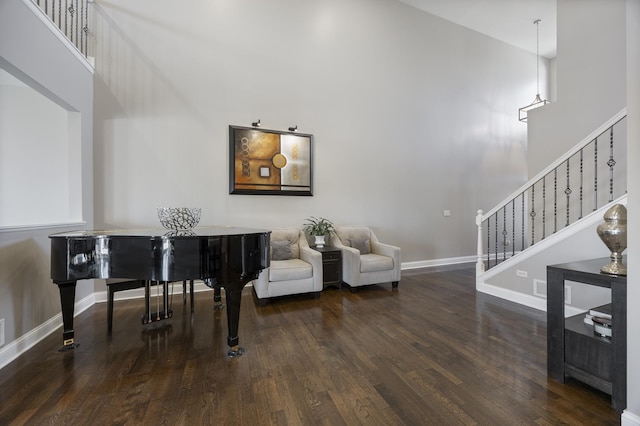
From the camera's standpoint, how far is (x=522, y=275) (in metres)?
3.26

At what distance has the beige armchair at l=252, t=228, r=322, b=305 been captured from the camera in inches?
128

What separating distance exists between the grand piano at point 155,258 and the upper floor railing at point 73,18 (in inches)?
95.0

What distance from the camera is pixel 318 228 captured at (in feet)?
13.7

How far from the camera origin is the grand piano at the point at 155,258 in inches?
76.2

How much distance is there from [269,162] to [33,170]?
8.68ft

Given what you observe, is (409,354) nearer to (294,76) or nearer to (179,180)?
(179,180)

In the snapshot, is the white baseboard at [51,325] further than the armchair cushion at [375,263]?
No

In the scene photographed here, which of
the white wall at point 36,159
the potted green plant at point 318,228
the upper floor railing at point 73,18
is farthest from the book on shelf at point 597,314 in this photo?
the upper floor railing at point 73,18

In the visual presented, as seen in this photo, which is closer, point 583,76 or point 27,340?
point 27,340

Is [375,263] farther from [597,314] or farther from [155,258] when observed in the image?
[155,258]

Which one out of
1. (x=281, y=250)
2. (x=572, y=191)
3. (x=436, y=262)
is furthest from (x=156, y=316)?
(x=572, y=191)

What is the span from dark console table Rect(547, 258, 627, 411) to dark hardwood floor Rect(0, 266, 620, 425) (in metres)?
0.10

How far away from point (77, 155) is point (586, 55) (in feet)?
22.9

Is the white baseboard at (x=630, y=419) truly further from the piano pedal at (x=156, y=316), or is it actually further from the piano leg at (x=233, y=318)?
the piano pedal at (x=156, y=316)
